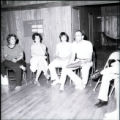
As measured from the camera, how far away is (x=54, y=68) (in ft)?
19.4

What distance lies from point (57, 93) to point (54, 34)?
3.09 meters

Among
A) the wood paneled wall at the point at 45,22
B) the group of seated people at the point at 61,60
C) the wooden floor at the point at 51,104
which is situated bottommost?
the wooden floor at the point at 51,104

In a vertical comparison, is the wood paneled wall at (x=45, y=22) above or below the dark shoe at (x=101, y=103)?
above

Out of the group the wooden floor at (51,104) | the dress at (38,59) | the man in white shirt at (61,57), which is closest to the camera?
the wooden floor at (51,104)

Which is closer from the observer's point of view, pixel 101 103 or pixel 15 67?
pixel 101 103

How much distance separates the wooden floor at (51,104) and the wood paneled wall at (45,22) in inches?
99.0

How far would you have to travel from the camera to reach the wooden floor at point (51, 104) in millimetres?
3851

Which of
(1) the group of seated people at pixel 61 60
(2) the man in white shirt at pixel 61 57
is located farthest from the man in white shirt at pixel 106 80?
(2) the man in white shirt at pixel 61 57

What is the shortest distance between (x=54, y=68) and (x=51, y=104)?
1633 millimetres

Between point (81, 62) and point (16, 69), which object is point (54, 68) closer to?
point (81, 62)

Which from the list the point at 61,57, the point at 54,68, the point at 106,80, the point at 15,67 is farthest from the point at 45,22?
the point at 106,80

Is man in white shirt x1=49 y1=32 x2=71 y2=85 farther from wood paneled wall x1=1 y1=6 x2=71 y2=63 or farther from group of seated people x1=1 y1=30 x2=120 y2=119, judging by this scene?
wood paneled wall x1=1 y1=6 x2=71 y2=63

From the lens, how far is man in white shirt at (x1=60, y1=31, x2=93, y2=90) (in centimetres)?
549

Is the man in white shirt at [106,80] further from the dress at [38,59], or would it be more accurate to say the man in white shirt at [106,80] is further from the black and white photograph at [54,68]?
the dress at [38,59]
